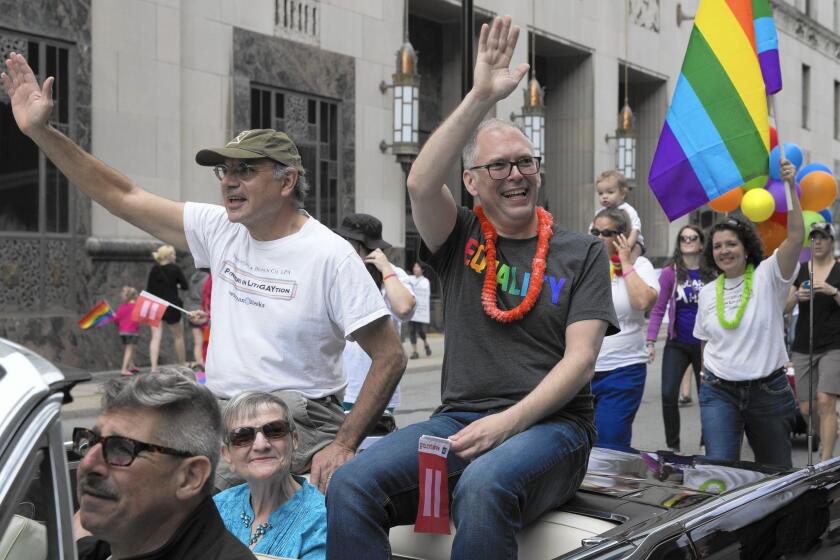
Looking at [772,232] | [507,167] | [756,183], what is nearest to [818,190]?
[772,232]

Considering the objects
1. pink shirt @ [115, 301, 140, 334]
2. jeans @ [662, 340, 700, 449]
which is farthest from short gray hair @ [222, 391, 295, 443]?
pink shirt @ [115, 301, 140, 334]

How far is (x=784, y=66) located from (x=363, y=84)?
21948 millimetres

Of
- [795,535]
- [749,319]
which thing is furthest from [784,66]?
[795,535]

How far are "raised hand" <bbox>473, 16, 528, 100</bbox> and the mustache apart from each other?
1462mm

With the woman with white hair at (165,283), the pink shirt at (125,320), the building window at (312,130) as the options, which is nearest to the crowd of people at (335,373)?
the pink shirt at (125,320)

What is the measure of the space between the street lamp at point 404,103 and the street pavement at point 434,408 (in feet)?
16.4

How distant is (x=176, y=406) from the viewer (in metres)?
2.23

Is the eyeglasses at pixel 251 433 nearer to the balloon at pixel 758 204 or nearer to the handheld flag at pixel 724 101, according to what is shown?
the handheld flag at pixel 724 101

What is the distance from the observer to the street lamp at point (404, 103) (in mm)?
19203

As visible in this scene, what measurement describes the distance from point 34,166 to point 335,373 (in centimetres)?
1176

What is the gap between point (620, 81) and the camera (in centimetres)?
2844

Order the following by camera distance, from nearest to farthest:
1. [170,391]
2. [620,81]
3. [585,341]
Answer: [170,391] → [585,341] → [620,81]

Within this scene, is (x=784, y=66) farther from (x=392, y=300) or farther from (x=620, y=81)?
(x=392, y=300)

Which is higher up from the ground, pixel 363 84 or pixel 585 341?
pixel 363 84
